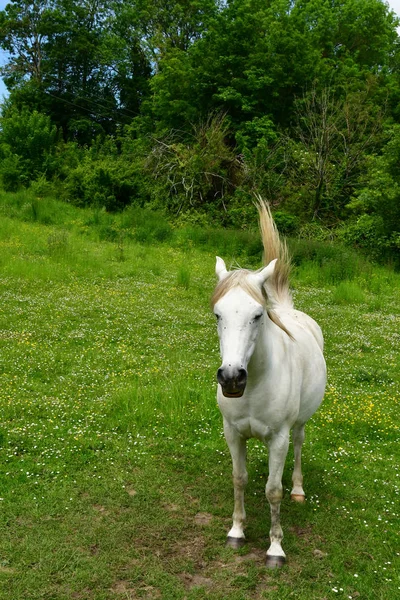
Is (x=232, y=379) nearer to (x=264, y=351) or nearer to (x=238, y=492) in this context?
(x=264, y=351)

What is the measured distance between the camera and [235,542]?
428cm

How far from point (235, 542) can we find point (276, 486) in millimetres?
686

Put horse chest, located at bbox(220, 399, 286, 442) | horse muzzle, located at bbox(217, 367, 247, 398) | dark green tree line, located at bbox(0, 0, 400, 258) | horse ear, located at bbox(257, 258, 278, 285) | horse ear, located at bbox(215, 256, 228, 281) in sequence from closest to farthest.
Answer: horse muzzle, located at bbox(217, 367, 247, 398), horse ear, located at bbox(257, 258, 278, 285), horse ear, located at bbox(215, 256, 228, 281), horse chest, located at bbox(220, 399, 286, 442), dark green tree line, located at bbox(0, 0, 400, 258)

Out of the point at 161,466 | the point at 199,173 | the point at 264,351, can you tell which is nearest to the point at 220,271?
the point at 264,351

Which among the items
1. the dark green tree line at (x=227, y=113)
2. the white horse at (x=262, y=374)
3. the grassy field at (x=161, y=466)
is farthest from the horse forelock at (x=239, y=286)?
the dark green tree line at (x=227, y=113)

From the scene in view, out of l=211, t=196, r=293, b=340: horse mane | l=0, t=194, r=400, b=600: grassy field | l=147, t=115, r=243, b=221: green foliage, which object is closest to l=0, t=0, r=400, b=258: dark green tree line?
l=147, t=115, r=243, b=221: green foliage

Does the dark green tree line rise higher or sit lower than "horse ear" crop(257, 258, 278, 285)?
higher

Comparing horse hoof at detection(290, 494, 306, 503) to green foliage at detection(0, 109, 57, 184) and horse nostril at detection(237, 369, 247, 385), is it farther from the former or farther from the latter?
green foliage at detection(0, 109, 57, 184)

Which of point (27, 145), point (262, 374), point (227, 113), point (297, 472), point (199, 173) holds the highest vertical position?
point (227, 113)

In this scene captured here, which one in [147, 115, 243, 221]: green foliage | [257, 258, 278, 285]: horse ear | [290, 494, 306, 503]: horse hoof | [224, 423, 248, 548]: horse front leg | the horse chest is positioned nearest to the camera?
[257, 258, 278, 285]: horse ear

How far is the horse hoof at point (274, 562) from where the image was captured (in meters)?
4.00

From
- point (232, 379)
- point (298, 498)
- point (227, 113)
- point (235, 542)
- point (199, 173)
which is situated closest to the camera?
point (232, 379)

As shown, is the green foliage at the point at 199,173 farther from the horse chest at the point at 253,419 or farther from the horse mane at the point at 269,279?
the horse chest at the point at 253,419

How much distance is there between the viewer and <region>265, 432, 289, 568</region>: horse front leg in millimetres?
4000
